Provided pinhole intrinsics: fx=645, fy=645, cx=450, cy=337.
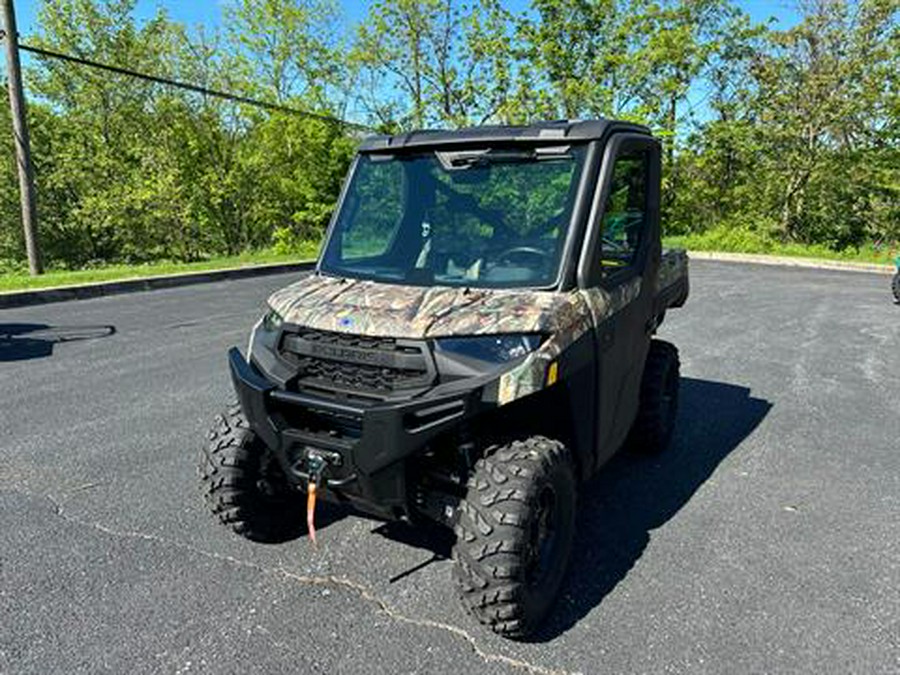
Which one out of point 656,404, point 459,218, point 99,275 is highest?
point 459,218

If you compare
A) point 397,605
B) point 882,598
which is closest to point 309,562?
point 397,605

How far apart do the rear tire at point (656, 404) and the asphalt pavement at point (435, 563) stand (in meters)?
0.15

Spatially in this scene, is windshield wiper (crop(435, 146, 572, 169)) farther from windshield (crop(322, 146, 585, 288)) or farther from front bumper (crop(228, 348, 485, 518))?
front bumper (crop(228, 348, 485, 518))

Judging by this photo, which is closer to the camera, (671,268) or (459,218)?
(459,218)

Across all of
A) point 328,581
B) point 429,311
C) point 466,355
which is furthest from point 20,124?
point 466,355

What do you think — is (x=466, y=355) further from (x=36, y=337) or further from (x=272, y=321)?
(x=36, y=337)

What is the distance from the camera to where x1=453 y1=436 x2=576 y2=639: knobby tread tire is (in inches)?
98.4

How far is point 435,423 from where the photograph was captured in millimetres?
2430

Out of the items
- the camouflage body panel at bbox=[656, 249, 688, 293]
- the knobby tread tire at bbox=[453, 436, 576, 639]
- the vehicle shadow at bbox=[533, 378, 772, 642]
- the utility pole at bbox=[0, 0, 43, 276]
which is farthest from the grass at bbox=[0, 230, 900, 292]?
the knobby tread tire at bbox=[453, 436, 576, 639]

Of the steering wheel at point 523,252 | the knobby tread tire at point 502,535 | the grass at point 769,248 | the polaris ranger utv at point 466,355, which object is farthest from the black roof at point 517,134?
the grass at point 769,248

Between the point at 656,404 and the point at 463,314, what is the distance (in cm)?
218

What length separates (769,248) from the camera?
73.7 feet

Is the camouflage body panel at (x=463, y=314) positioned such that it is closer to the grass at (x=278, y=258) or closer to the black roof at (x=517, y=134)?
the black roof at (x=517, y=134)

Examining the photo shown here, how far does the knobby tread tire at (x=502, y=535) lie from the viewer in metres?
2.50
